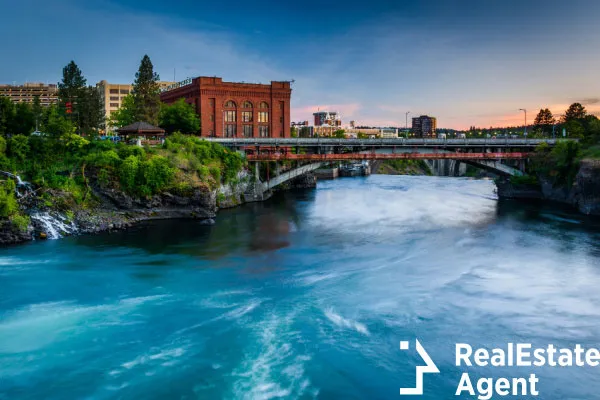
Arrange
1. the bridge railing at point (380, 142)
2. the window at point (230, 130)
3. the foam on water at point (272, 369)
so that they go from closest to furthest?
1. the foam on water at point (272, 369)
2. the bridge railing at point (380, 142)
3. the window at point (230, 130)

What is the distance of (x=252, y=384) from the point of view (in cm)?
1593

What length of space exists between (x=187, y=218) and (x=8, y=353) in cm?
2519

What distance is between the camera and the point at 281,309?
22.1m

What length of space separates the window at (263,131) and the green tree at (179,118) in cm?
1146

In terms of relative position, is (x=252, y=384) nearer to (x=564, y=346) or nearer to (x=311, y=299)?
(x=311, y=299)

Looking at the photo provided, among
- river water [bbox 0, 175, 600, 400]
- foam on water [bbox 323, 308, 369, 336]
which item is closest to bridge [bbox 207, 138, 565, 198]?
river water [bbox 0, 175, 600, 400]

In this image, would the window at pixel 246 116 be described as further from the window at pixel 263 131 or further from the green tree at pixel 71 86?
the green tree at pixel 71 86

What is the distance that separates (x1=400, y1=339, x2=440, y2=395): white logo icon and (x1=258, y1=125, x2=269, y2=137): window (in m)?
63.4

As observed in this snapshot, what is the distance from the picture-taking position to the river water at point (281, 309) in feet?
53.4

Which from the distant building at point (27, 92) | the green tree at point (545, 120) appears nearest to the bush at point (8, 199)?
the green tree at point (545, 120)

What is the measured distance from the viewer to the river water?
16281mm

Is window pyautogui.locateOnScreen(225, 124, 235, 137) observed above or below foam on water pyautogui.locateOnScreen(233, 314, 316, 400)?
above

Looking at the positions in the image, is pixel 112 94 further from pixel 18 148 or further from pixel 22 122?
pixel 18 148

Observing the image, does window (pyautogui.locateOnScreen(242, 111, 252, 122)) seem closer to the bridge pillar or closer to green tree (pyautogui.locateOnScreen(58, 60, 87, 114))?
green tree (pyautogui.locateOnScreen(58, 60, 87, 114))
